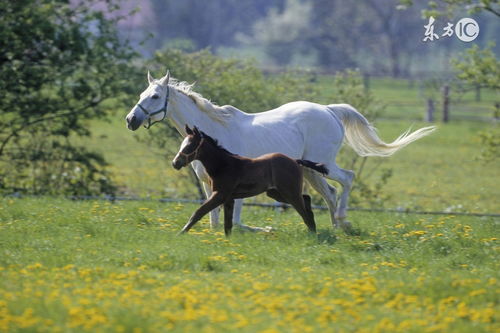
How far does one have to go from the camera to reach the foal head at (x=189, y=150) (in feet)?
29.1

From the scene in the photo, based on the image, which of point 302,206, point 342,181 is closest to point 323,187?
point 342,181

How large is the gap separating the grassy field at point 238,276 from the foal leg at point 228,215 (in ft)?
0.58

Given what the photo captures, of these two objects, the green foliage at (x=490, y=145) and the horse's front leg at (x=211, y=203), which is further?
the green foliage at (x=490, y=145)

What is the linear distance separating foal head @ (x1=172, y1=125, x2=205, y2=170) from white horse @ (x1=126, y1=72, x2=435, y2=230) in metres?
0.82

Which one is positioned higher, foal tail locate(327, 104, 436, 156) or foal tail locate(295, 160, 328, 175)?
foal tail locate(327, 104, 436, 156)

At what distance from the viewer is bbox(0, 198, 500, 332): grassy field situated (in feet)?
20.1

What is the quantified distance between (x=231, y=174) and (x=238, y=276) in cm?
182

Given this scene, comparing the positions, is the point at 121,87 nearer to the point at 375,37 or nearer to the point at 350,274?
the point at 350,274

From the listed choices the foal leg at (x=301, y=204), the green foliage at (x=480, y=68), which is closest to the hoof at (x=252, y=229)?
the foal leg at (x=301, y=204)

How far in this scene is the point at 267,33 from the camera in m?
71.1

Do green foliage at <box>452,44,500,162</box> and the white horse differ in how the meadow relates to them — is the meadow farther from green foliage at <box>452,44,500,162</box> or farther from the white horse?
green foliage at <box>452,44,500,162</box>

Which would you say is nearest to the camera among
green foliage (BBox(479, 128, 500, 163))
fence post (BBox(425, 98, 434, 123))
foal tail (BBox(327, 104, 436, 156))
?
foal tail (BBox(327, 104, 436, 156))

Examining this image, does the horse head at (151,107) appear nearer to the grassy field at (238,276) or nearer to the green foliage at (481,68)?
the grassy field at (238,276)

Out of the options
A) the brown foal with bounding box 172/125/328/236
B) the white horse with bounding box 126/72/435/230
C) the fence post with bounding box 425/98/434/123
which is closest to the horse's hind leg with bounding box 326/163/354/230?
the white horse with bounding box 126/72/435/230
